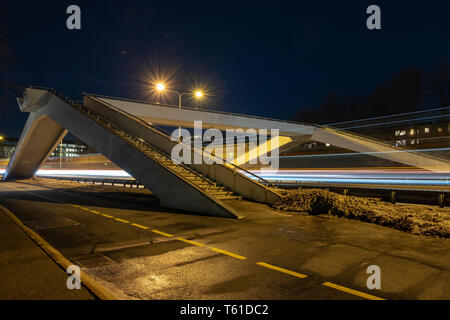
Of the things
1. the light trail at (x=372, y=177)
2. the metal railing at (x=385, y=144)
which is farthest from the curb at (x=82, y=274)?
the metal railing at (x=385, y=144)

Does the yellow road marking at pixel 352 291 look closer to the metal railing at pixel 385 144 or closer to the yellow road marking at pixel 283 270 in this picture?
the yellow road marking at pixel 283 270

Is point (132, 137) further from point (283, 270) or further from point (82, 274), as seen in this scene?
point (283, 270)

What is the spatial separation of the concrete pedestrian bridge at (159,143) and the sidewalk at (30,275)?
691cm

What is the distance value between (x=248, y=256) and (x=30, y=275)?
4312 millimetres

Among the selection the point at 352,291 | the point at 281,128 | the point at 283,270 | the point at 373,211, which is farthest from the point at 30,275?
the point at 281,128

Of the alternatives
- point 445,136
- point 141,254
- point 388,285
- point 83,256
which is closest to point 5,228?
point 83,256

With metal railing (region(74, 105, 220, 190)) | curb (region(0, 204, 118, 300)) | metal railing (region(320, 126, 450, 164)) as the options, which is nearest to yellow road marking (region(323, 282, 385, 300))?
curb (region(0, 204, 118, 300))

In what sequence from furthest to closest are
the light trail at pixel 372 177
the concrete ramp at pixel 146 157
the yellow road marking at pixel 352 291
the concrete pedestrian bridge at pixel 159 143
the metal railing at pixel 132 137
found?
1. the light trail at pixel 372 177
2. the metal railing at pixel 132 137
3. the concrete pedestrian bridge at pixel 159 143
4. the concrete ramp at pixel 146 157
5. the yellow road marking at pixel 352 291

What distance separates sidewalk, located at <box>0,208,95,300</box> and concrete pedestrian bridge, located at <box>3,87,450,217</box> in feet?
22.7

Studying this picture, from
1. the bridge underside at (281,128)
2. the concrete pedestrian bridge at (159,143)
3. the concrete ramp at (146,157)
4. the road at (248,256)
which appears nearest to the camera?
the road at (248,256)

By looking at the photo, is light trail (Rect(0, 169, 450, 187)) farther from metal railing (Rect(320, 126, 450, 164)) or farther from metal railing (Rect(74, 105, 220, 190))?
metal railing (Rect(74, 105, 220, 190))

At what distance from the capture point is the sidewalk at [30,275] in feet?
14.6

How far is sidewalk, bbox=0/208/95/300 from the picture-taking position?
4453 mm

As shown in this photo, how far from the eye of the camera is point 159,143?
19.0 m
